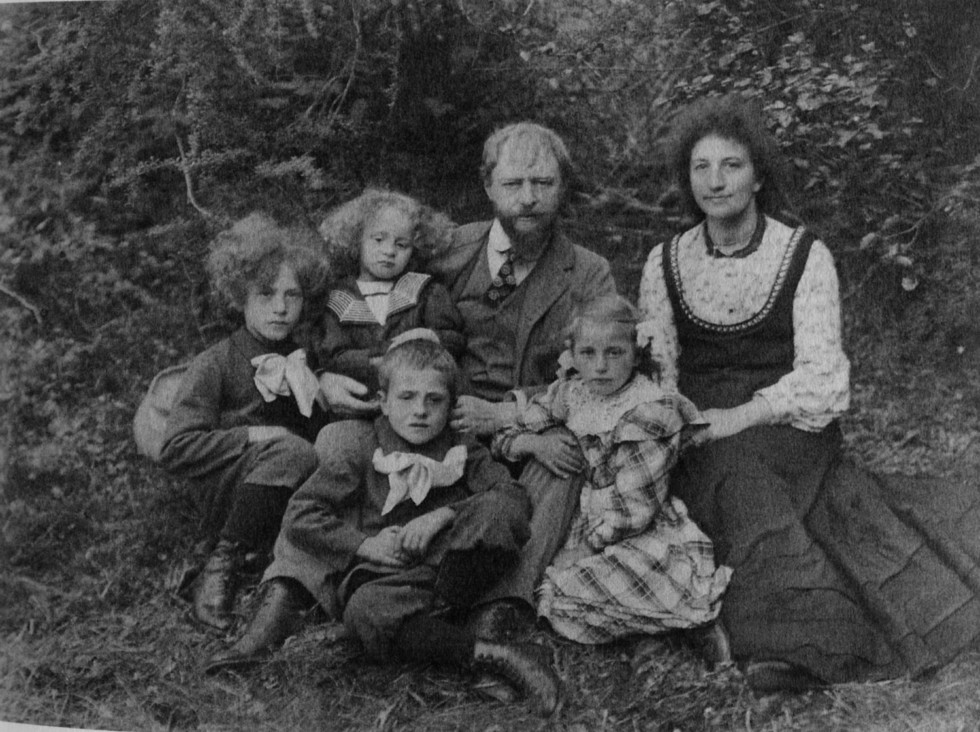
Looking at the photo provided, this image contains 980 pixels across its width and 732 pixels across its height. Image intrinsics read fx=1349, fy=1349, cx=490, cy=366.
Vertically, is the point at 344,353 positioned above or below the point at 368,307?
below

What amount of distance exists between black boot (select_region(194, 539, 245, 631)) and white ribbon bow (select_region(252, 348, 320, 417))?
1.77 feet

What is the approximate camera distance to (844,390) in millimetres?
4348

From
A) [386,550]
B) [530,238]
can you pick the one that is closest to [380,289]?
[530,238]

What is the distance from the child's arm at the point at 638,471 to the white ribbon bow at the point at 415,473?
0.50 m

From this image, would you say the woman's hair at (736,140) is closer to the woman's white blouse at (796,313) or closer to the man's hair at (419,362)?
the woman's white blouse at (796,313)

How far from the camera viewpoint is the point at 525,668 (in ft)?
14.0

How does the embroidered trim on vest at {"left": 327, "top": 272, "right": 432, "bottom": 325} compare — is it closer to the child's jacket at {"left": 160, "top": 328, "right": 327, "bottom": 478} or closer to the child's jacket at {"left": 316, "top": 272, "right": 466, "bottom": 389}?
the child's jacket at {"left": 316, "top": 272, "right": 466, "bottom": 389}

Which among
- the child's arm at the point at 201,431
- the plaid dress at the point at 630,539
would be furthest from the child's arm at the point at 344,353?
the plaid dress at the point at 630,539

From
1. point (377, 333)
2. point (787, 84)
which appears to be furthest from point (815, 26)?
point (377, 333)

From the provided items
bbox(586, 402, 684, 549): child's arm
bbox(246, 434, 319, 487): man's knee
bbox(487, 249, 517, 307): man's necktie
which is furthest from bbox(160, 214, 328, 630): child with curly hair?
bbox(586, 402, 684, 549): child's arm

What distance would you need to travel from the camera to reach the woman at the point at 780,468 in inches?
163

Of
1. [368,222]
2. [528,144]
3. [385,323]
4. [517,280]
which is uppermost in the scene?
[528,144]

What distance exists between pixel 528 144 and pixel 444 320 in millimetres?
662

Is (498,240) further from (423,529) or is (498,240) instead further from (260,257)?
(423,529)
